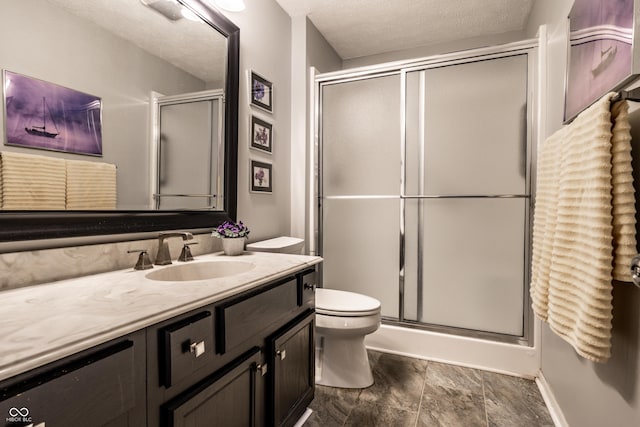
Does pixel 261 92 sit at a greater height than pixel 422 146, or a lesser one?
greater

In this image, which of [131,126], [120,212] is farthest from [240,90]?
[120,212]

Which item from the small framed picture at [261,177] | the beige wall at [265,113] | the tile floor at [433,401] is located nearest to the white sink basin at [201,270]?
the beige wall at [265,113]

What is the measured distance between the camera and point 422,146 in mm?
2385

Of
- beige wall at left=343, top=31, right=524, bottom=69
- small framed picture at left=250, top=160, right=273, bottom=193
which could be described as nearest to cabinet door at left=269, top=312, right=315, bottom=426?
small framed picture at left=250, top=160, right=273, bottom=193

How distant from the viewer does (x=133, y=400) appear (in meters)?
0.71

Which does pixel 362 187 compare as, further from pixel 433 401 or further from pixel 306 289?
pixel 433 401

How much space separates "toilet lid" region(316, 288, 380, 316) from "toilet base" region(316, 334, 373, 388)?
0.63ft

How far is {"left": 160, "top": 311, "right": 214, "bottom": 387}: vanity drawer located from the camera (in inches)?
31.1

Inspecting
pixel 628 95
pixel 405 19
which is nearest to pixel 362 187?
pixel 405 19

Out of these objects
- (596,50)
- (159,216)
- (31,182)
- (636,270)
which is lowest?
(636,270)

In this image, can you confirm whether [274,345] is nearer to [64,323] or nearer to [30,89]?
[64,323]

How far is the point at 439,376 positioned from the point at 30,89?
2421mm

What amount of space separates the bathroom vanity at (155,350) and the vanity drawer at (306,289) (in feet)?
0.05

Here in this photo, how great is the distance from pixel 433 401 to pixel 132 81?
2.15 metres
